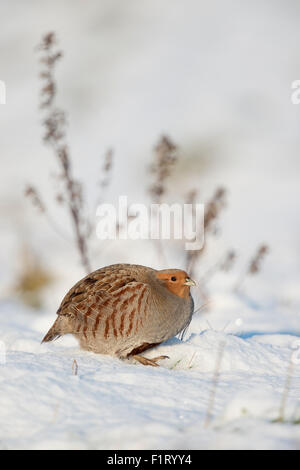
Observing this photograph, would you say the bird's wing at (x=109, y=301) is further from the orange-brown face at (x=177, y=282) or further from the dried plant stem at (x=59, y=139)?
the dried plant stem at (x=59, y=139)

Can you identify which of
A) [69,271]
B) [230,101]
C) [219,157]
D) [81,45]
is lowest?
[69,271]

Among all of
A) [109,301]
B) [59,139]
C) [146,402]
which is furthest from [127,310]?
[59,139]

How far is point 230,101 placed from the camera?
15328 mm

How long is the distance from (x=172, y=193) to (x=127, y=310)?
7.93 meters

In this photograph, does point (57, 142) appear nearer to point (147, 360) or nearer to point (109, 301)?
point (109, 301)

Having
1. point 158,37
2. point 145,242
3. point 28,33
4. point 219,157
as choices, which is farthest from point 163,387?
point 28,33

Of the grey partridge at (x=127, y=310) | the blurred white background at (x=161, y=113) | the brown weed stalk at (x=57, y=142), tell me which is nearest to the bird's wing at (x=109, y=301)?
the grey partridge at (x=127, y=310)

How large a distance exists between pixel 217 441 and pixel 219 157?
11.8 metres

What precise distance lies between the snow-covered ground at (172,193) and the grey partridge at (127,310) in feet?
0.37

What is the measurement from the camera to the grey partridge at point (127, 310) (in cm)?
311

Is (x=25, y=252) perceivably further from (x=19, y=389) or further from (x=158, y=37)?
(x=158, y=37)

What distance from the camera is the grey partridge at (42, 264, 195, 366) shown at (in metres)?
3.11

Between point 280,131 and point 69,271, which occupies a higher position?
point 280,131

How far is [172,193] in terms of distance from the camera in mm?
10961
